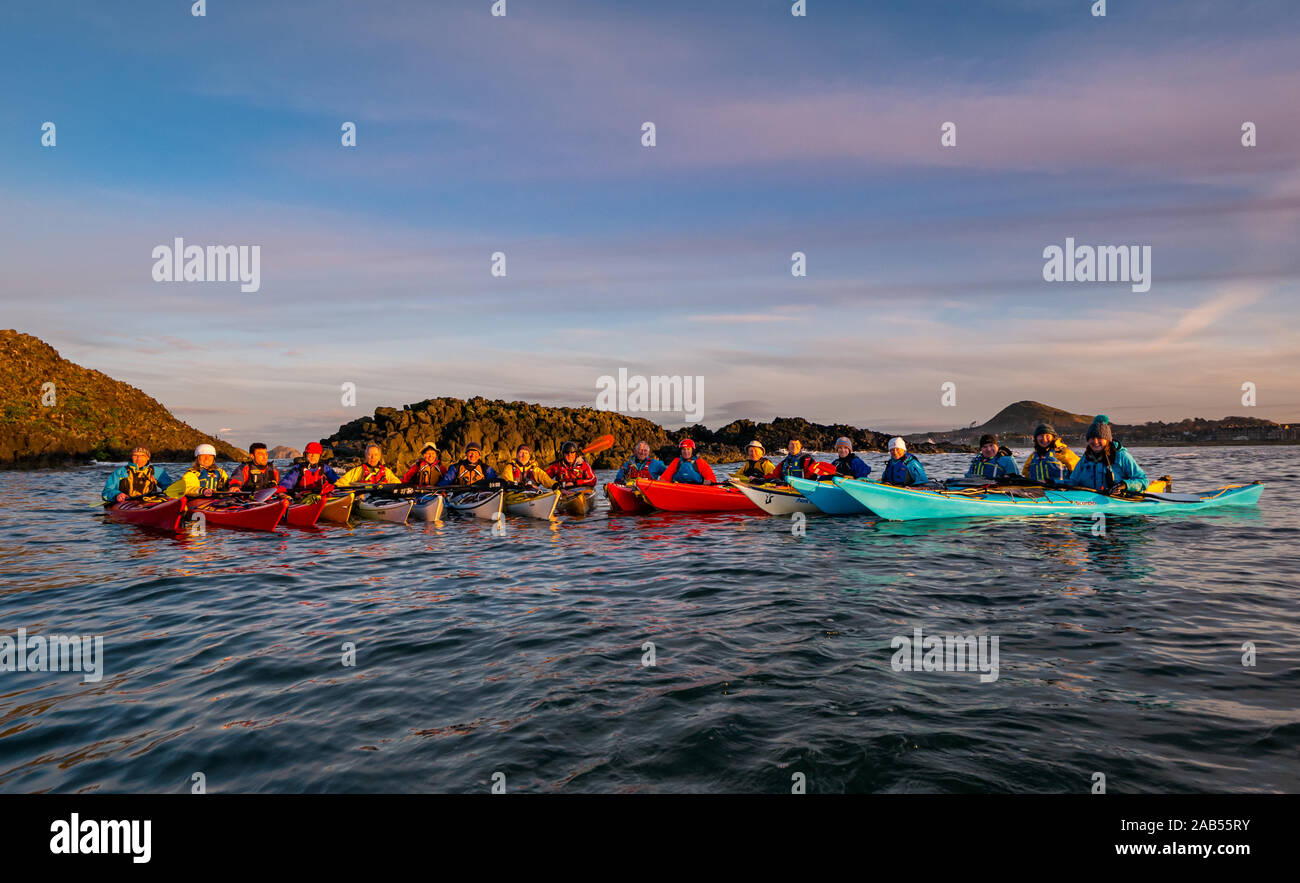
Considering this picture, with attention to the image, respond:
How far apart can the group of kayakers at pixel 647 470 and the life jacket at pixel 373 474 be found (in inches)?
1.5

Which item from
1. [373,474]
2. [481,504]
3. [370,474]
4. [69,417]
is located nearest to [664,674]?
[481,504]

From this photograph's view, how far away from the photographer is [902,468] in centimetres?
2072

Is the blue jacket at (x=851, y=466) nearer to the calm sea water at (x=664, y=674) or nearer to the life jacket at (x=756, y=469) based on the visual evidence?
the life jacket at (x=756, y=469)

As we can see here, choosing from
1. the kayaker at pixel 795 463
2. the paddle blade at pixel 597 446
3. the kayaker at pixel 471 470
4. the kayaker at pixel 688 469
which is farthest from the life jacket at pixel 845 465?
the kayaker at pixel 471 470

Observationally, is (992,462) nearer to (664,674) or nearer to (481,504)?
(481,504)

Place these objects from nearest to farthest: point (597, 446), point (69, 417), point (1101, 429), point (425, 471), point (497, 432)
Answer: point (1101, 429)
point (425, 471)
point (597, 446)
point (497, 432)
point (69, 417)

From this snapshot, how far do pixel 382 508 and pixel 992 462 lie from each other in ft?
70.7

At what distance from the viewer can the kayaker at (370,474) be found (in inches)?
964

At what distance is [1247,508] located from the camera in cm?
2167

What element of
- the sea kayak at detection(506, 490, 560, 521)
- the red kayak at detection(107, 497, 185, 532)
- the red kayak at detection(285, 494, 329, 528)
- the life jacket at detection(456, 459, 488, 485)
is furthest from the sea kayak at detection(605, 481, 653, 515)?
the red kayak at detection(107, 497, 185, 532)

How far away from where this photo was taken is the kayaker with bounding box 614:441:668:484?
2477 centimetres

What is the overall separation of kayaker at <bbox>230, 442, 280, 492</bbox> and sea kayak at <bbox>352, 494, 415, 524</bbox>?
2786 millimetres
